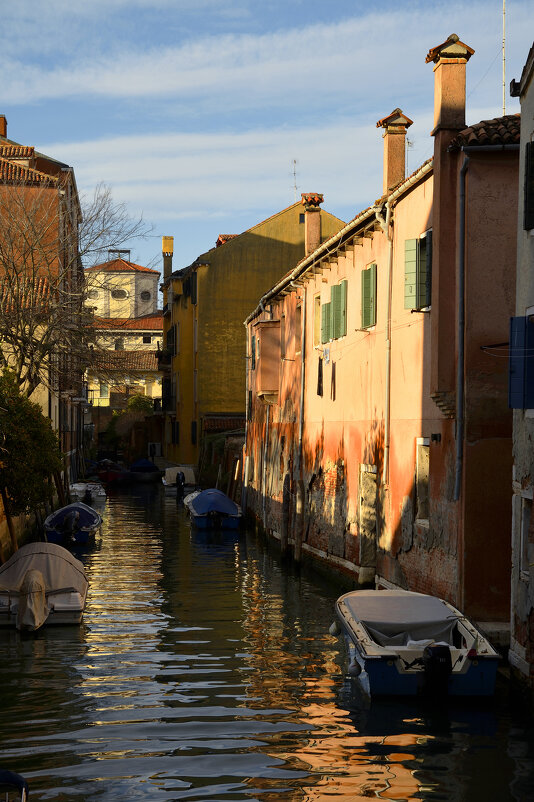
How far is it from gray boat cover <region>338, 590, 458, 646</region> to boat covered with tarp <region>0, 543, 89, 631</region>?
613cm

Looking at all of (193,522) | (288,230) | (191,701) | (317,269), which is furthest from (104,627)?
(288,230)

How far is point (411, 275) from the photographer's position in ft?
58.7

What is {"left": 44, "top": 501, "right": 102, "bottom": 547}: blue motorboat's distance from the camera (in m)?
31.7

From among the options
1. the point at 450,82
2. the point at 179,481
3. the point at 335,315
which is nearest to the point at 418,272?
the point at 450,82

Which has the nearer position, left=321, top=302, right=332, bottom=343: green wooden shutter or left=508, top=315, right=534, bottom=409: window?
left=508, top=315, right=534, bottom=409: window

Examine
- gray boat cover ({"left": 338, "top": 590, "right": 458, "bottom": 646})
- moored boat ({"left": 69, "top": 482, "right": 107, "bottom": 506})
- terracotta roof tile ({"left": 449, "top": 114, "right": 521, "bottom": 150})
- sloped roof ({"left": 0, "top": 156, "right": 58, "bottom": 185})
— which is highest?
sloped roof ({"left": 0, "top": 156, "right": 58, "bottom": 185})

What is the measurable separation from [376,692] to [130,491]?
42706 mm

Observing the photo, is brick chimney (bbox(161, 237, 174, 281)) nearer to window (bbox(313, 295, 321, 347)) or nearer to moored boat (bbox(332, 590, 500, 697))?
window (bbox(313, 295, 321, 347))

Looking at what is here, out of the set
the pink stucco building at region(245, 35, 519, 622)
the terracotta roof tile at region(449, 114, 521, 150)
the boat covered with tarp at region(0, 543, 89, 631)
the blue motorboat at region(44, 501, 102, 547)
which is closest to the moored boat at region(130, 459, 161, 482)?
the blue motorboat at region(44, 501, 102, 547)

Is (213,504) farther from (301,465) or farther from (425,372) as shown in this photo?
(425,372)

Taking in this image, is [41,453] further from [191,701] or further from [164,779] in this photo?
[164,779]

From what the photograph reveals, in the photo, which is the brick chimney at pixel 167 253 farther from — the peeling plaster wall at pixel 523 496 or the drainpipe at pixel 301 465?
the peeling plaster wall at pixel 523 496

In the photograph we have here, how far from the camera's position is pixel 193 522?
37.1 metres

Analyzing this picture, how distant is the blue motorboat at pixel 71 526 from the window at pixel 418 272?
16.7m
